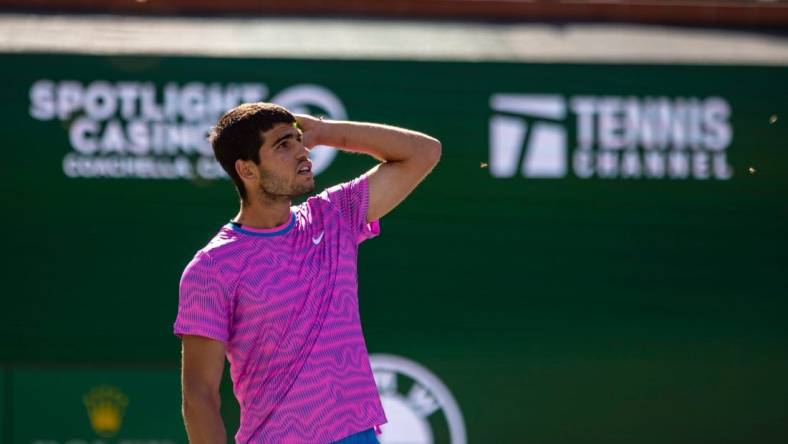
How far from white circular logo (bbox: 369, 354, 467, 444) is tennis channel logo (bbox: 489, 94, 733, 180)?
3.02ft

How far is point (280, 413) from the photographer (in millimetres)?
2990

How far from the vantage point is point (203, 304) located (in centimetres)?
294

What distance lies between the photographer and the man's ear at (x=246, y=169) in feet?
10.2

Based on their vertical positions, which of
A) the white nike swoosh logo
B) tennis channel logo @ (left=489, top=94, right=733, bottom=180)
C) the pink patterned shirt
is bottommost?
the pink patterned shirt

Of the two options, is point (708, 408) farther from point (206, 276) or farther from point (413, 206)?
point (206, 276)

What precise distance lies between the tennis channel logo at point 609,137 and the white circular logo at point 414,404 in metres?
0.92

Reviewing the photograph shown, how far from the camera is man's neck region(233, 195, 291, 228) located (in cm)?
312

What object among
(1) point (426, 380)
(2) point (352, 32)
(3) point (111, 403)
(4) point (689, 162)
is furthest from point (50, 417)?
(4) point (689, 162)

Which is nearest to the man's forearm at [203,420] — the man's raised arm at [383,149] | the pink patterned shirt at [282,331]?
the pink patterned shirt at [282,331]

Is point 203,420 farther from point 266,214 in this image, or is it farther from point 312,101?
point 312,101

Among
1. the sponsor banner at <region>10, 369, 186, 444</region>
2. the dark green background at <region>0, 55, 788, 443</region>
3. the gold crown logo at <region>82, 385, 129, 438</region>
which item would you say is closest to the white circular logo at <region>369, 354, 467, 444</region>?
the dark green background at <region>0, 55, 788, 443</region>

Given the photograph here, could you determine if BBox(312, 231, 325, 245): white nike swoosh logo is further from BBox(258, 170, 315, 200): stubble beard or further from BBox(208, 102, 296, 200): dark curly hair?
BBox(208, 102, 296, 200): dark curly hair

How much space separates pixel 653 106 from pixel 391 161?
238 centimetres

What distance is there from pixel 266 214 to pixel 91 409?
8.14 ft
